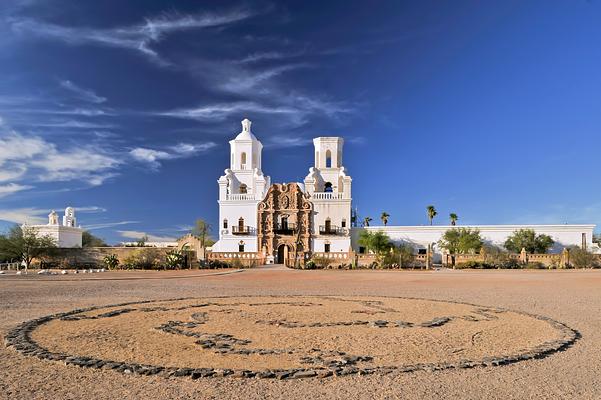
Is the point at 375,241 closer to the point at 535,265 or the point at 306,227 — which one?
the point at 306,227

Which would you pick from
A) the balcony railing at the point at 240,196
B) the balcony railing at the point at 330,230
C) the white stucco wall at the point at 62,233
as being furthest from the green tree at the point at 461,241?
the white stucco wall at the point at 62,233

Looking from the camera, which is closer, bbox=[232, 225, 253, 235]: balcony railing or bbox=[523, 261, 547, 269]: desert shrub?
bbox=[523, 261, 547, 269]: desert shrub

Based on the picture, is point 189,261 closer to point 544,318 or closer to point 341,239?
point 341,239

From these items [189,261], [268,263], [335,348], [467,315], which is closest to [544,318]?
[467,315]

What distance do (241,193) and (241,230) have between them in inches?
200

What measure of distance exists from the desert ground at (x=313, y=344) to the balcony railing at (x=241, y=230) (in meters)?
38.5

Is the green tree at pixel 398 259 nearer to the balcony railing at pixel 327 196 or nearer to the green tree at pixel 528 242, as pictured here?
the balcony railing at pixel 327 196

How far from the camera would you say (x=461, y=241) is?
53.3m

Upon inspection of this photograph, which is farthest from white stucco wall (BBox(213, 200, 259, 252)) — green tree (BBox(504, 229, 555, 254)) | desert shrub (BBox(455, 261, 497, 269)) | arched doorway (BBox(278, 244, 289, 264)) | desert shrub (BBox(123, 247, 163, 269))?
green tree (BBox(504, 229, 555, 254))

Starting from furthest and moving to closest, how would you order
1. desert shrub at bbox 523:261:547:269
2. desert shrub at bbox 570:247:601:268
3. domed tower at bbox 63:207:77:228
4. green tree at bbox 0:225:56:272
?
domed tower at bbox 63:207:77:228 → green tree at bbox 0:225:56:272 → desert shrub at bbox 570:247:601:268 → desert shrub at bbox 523:261:547:269

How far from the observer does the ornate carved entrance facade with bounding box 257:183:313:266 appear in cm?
5531

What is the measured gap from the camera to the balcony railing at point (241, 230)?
184ft

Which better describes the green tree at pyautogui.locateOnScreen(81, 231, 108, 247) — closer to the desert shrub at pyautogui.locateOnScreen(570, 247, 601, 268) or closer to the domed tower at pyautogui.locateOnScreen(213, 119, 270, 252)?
the domed tower at pyautogui.locateOnScreen(213, 119, 270, 252)

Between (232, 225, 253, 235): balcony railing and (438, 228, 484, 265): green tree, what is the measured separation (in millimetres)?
21367
